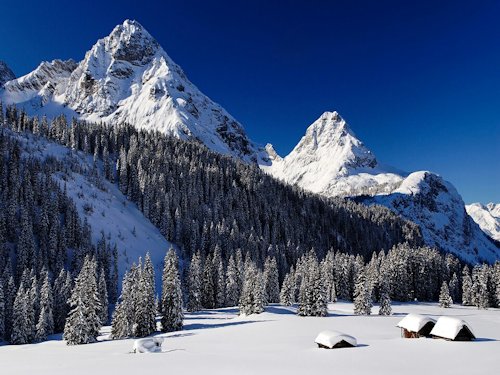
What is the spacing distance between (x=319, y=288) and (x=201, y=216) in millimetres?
99202

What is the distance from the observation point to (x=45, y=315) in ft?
239

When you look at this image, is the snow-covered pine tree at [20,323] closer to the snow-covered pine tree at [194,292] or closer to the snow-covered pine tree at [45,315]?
the snow-covered pine tree at [45,315]

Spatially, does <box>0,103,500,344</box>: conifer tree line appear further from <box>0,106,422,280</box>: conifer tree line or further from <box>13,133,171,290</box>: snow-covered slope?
<box>13,133,171,290</box>: snow-covered slope

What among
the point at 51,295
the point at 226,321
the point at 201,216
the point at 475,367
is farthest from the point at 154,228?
the point at 475,367

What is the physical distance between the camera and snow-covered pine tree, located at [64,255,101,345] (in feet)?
189

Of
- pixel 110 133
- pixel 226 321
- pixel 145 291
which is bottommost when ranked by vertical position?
pixel 226 321

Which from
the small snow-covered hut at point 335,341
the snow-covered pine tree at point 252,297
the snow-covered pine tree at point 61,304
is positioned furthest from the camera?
the snow-covered pine tree at point 61,304

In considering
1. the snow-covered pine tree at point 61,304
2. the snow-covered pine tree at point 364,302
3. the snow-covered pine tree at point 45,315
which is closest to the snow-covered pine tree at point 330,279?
the snow-covered pine tree at point 364,302

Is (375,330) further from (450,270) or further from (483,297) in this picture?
(450,270)

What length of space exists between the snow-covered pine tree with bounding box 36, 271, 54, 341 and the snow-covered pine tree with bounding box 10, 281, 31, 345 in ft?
6.71

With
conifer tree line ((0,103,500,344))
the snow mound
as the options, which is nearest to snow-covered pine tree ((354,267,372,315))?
conifer tree line ((0,103,500,344))

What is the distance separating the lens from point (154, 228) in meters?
153

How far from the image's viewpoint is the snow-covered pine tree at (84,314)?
57.7m

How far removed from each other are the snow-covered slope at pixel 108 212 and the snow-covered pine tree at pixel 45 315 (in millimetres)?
40058
